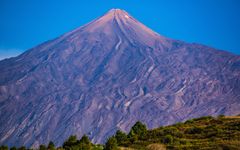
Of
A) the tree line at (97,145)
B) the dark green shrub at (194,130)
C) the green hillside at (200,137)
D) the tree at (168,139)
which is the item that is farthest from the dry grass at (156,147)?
the dark green shrub at (194,130)

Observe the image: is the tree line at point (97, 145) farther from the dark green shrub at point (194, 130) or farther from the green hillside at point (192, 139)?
the dark green shrub at point (194, 130)

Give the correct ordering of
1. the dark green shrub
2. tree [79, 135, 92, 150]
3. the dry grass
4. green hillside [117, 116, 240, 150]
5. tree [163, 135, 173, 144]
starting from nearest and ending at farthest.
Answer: green hillside [117, 116, 240, 150] < the dry grass < tree [163, 135, 173, 144] < tree [79, 135, 92, 150] < the dark green shrub

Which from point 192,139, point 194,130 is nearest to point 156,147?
point 192,139

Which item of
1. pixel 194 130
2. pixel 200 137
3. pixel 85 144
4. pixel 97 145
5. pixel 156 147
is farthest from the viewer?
pixel 97 145

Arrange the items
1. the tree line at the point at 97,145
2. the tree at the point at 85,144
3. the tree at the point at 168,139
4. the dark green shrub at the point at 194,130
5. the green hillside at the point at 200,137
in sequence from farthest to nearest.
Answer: the dark green shrub at the point at 194,130 → the tree at the point at 85,144 → the tree line at the point at 97,145 → the tree at the point at 168,139 → the green hillside at the point at 200,137

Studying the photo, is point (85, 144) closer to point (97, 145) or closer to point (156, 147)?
point (97, 145)

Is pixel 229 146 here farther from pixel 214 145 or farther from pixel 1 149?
pixel 1 149

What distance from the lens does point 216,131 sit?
40.9m

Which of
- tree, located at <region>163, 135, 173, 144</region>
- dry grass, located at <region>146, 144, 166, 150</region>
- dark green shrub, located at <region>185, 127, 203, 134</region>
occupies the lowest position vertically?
dry grass, located at <region>146, 144, 166, 150</region>

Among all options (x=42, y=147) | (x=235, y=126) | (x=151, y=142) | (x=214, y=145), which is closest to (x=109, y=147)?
(x=151, y=142)

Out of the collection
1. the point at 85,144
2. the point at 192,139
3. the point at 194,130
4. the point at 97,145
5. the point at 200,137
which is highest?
the point at 97,145

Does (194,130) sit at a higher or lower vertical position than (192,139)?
higher

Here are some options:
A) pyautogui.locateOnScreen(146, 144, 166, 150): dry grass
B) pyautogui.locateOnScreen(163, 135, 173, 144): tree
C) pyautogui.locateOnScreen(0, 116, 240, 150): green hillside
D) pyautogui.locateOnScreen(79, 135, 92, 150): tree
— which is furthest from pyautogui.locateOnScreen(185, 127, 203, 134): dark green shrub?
pyautogui.locateOnScreen(79, 135, 92, 150): tree

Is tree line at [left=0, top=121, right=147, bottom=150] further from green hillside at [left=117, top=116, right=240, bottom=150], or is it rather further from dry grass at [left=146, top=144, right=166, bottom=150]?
dry grass at [left=146, top=144, right=166, bottom=150]
